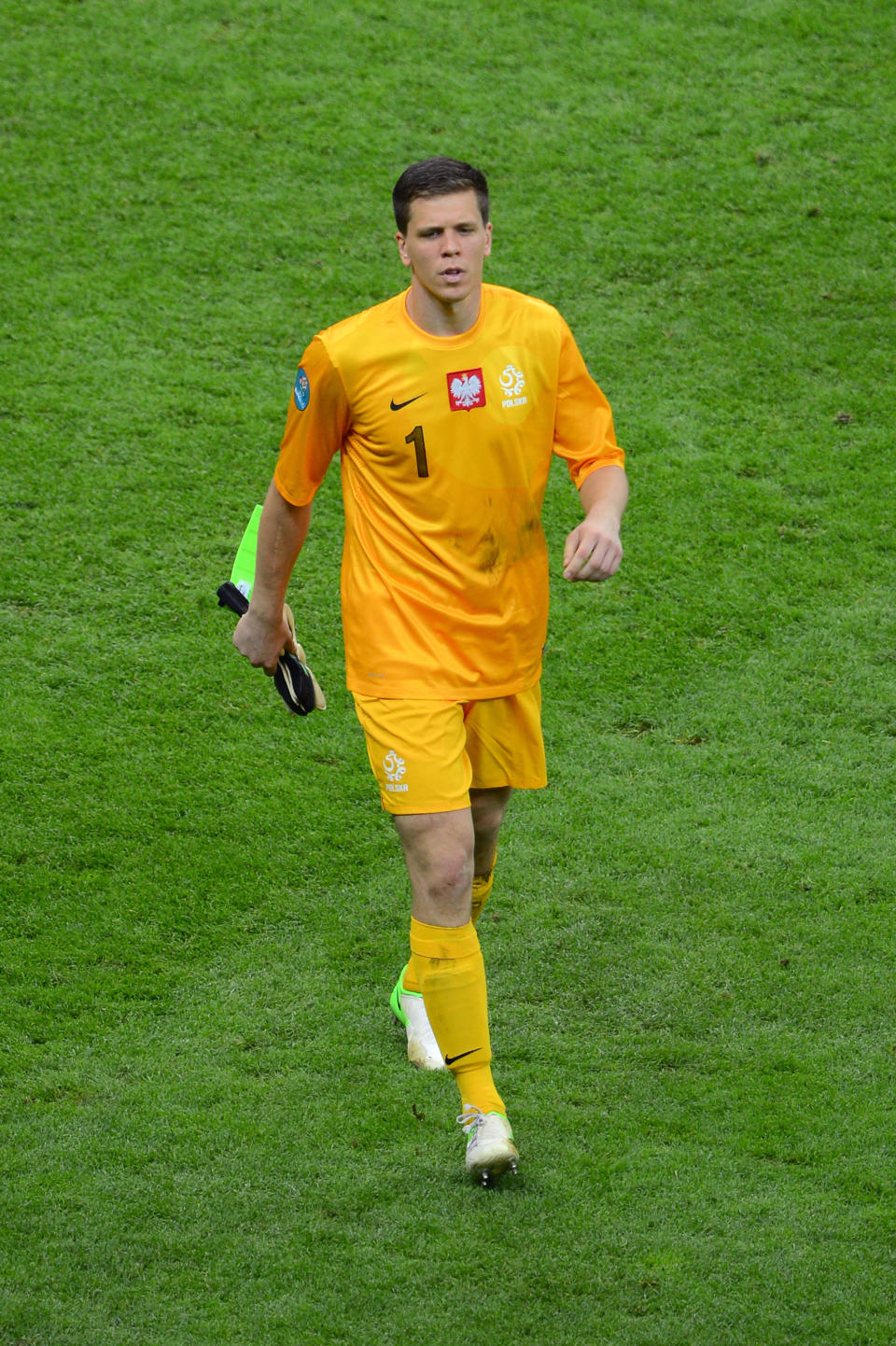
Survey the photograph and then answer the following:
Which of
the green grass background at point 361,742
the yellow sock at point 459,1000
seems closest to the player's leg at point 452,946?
the yellow sock at point 459,1000

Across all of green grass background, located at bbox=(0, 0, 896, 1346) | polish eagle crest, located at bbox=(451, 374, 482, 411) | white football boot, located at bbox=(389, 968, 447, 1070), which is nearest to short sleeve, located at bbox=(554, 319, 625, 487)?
polish eagle crest, located at bbox=(451, 374, 482, 411)

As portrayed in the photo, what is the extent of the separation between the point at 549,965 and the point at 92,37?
7.54 m

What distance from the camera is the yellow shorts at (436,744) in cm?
405

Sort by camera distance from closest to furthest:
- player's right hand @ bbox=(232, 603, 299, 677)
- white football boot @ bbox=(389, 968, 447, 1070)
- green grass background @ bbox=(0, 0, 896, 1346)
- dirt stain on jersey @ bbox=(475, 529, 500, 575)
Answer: green grass background @ bbox=(0, 0, 896, 1346), dirt stain on jersey @ bbox=(475, 529, 500, 575), player's right hand @ bbox=(232, 603, 299, 677), white football boot @ bbox=(389, 968, 447, 1070)

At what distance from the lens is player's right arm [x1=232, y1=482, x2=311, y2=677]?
13.7 feet

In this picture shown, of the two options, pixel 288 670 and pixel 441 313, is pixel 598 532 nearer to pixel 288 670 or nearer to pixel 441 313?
pixel 441 313

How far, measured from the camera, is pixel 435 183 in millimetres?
4031

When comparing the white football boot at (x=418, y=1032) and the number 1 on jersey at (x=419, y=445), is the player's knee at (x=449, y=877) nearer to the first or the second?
the white football boot at (x=418, y=1032)

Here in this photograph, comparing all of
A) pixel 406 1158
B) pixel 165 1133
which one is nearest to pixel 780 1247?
pixel 406 1158

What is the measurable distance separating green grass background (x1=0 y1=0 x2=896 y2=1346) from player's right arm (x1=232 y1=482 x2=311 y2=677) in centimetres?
122

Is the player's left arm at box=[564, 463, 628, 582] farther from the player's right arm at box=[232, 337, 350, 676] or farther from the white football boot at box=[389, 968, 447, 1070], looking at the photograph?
the white football boot at box=[389, 968, 447, 1070]

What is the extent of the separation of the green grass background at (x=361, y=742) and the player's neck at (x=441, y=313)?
2010mm

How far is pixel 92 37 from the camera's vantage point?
34.2 ft

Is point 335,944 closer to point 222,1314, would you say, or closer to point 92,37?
point 222,1314
